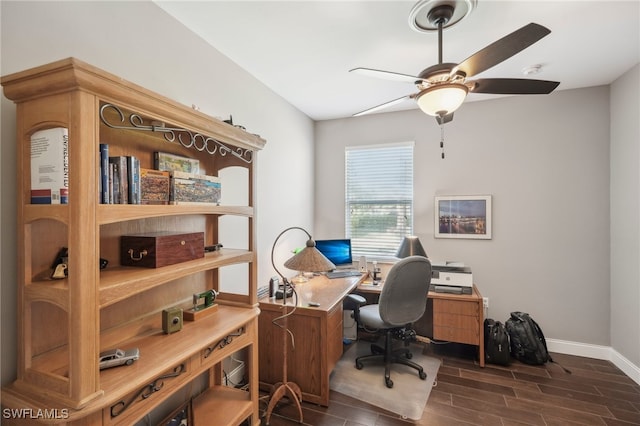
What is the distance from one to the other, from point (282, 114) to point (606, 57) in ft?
9.41

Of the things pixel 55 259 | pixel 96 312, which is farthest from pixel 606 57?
pixel 55 259

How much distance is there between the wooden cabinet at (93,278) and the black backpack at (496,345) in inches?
93.4

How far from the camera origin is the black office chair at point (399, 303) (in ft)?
7.63

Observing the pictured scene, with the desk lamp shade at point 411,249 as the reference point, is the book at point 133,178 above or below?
above

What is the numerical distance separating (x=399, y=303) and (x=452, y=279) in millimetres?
876

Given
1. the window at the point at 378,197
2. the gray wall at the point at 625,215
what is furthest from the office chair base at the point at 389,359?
the gray wall at the point at 625,215

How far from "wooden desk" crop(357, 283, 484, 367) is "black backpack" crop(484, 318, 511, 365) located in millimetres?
87

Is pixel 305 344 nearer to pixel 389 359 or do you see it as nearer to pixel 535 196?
pixel 389 359

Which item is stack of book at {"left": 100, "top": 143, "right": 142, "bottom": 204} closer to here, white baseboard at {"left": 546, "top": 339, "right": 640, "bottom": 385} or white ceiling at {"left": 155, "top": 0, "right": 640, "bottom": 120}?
white ceiling at {"left": 155, "top": 0, "right": 640, "bottom": 120}

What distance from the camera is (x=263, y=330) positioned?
234cm

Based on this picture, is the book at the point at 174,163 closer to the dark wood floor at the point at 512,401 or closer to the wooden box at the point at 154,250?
the wooden box at the point at 154,250

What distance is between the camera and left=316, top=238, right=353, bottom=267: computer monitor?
134 inches

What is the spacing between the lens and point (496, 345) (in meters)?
2.73

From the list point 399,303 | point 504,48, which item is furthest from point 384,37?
point 399,303
